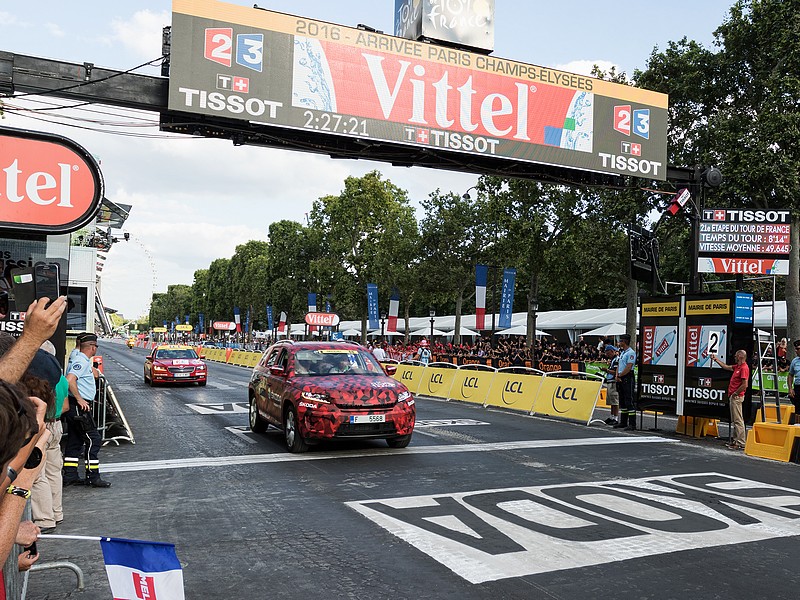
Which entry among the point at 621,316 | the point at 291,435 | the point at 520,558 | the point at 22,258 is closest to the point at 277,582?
the point at 520,558

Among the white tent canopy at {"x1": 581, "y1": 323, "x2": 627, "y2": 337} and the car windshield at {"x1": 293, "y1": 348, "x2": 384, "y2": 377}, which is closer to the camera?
the car windshield at {"x1": 293, "y1": 348, "x2": 384, "y2": 377}

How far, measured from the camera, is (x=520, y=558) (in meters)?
5.51

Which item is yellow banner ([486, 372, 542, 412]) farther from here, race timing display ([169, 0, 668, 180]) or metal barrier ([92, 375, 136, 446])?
metal barrier ([92, 375, 136, 446])

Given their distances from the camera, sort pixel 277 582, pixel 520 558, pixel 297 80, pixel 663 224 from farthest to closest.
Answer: pixel 663 224, pixel 297 80, pixel 520 558, pixel 277 582

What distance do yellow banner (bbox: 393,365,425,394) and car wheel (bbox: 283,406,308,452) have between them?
39.0 ft

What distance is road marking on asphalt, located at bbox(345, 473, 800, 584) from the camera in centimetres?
559

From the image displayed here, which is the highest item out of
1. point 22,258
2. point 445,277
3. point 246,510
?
point 445,277

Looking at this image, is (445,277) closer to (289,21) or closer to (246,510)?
(289,21)

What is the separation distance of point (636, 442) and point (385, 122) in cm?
786

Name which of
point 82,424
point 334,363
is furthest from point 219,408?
point 82,424

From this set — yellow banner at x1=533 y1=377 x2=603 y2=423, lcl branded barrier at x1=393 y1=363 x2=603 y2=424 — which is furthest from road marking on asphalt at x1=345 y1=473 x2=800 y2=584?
lcl branded barrier at x1=393 y1=363 x2=603 y2=424

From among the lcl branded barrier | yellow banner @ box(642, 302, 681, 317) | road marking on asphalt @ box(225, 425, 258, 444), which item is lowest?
road marking on asphalt @ box(225, 425, 258, 444)

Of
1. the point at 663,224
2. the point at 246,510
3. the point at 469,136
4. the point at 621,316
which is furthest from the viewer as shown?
the point at 621,316

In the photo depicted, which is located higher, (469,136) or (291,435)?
(469,136)
